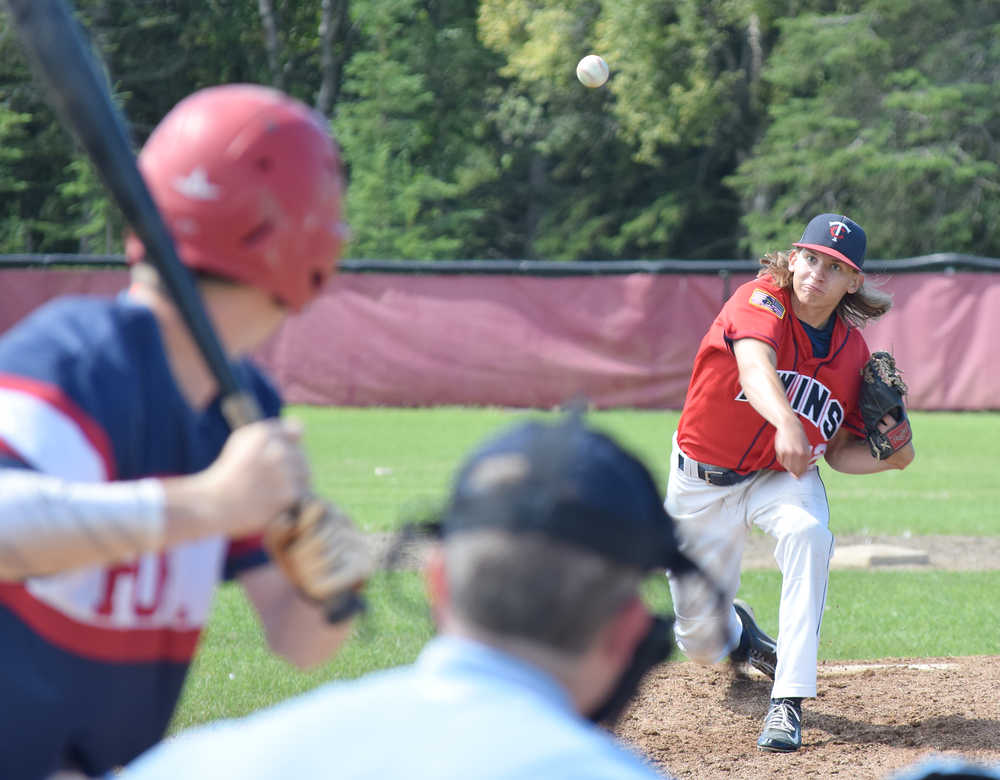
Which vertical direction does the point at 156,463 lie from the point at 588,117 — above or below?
above

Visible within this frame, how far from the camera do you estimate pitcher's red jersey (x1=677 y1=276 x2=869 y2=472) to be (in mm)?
5910

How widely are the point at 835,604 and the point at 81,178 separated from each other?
94.3ft

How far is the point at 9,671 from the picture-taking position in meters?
Result: 2.03

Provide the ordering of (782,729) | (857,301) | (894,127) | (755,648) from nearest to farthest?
(782,729) → (857,301) → (755,648) → (894,127)

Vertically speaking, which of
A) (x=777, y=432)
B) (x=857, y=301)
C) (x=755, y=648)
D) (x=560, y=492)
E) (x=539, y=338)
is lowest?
(x=539, y=338)

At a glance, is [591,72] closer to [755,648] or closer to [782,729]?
[755,648]

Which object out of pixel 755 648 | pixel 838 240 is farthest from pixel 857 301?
pixel 755 648

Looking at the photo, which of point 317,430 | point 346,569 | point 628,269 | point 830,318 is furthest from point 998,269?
point 346,569

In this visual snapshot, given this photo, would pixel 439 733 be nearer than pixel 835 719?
Yes

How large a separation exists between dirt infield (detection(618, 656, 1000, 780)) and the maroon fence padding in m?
14.8

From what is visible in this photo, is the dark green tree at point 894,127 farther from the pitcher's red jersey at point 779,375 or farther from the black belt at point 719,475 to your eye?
the black belt at point 719,475

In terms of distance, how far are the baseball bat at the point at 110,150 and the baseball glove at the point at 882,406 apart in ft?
14.3

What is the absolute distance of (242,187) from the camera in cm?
225

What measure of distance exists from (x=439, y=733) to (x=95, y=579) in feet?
2.76
